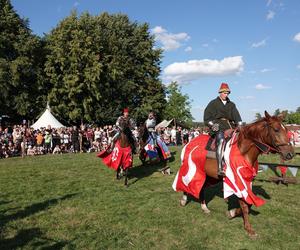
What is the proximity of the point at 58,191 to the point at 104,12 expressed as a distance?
46.5 meters

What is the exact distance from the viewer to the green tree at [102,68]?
42.2 m

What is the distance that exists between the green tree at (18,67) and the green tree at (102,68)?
64.9 inches

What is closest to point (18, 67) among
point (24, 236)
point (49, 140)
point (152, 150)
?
point (49, 140)

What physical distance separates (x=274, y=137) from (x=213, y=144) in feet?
5.24

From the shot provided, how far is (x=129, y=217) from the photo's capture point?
332 inches

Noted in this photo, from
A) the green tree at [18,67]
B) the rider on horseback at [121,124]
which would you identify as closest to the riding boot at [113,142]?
the rider on horseback at [121,124]

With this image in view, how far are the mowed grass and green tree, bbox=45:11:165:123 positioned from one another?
30.5m

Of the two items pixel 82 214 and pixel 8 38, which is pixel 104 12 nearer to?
pixel 8 38

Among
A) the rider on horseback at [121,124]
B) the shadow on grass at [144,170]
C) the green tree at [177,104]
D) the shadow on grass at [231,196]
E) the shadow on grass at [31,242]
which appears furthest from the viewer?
the green tree at [177,104]

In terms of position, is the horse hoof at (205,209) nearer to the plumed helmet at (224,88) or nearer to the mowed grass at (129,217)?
the mowed grass at (129,217)

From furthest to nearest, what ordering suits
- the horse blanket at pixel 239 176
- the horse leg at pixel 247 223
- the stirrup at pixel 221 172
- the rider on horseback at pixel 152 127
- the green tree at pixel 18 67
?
the green tree at pixel 18 67
the rider on horseback at pixel 152 127
the stirrup at pixel 221 172
the horse blanket at pixel 239 176
the horse leg at pixel 247 223

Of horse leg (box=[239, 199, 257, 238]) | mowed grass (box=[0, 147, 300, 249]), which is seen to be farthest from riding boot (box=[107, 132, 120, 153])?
horse leg (box=[239, 199, 257, 238])

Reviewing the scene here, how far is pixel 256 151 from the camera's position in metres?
7.47

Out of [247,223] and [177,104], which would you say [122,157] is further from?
[177,104]
